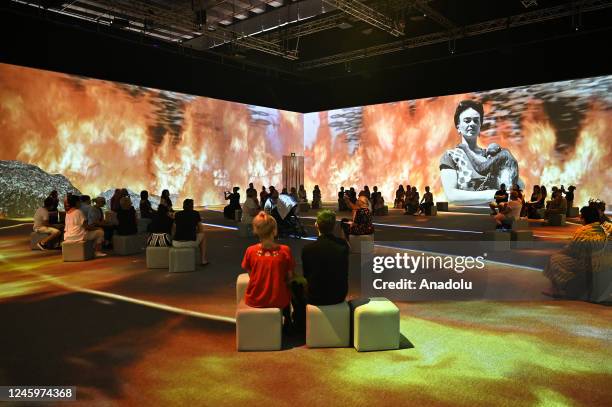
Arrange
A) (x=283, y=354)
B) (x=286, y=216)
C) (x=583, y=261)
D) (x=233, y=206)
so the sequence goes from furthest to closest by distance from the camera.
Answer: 1. (x=233, y=206)
2. (x=286, y=216)
3. (x=583, y=261)
4. (x=283, y=354)

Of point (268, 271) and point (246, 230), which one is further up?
point (268, 271)

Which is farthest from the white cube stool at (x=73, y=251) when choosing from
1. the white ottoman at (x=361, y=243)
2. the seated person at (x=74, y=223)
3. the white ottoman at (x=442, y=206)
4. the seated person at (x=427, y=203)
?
the white ottoman at (x=442, y=206)

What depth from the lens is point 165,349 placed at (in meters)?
3.52

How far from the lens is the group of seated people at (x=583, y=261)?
4.59 meters

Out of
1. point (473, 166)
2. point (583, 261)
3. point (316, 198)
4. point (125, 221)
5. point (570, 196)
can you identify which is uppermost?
point (473, 166)

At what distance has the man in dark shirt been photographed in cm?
345

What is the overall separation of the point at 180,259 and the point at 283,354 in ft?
11.1

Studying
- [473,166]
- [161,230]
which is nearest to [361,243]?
[161,230]

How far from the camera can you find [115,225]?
329 inches

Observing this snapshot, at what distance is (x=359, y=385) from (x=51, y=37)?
1458cm

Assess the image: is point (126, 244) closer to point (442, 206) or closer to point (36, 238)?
point (36, 238)

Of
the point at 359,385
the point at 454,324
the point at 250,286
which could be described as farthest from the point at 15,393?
the point at 454,324

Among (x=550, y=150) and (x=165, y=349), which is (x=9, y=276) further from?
(x=550, y=150)

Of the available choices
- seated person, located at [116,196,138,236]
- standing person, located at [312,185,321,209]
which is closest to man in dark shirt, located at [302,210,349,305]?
seated person, located at [116,196,138,236]
